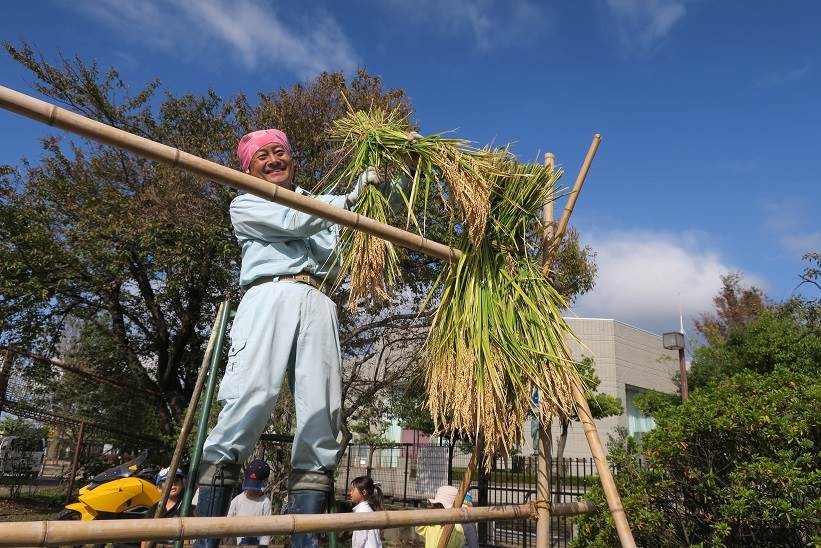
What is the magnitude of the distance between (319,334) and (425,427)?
1234 centimetres

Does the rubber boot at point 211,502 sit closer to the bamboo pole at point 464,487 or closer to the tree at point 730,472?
the bamboo pole at point 464,487

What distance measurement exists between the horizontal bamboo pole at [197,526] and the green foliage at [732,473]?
6.15 ft

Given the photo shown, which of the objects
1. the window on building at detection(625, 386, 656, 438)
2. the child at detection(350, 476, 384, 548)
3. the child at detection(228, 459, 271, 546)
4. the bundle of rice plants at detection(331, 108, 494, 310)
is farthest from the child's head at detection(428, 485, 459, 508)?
the window on building at detection(625, 386, 656, 438)

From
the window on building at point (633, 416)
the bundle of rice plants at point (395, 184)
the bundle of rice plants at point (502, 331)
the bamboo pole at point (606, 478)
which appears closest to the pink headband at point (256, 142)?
the bundle of rice plants at point (395, 184)

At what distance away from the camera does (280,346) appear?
2.40 meters

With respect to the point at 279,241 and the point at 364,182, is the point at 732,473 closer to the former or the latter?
the point at 364,182

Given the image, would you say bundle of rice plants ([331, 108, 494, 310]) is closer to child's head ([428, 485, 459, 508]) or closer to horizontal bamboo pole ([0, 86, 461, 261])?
horizontal bamboo pole ([0, 86, 461, 261])

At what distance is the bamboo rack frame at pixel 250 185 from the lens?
1656mm

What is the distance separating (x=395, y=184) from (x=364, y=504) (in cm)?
318

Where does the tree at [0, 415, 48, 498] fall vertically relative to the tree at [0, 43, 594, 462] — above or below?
below

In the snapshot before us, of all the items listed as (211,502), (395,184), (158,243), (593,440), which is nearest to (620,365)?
(158,243)

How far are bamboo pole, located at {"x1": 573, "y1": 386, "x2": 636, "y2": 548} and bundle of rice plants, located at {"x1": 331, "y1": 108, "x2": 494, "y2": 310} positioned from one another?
823mm

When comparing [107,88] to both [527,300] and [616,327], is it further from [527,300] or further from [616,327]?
[616,327]

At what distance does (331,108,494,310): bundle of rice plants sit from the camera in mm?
2584
